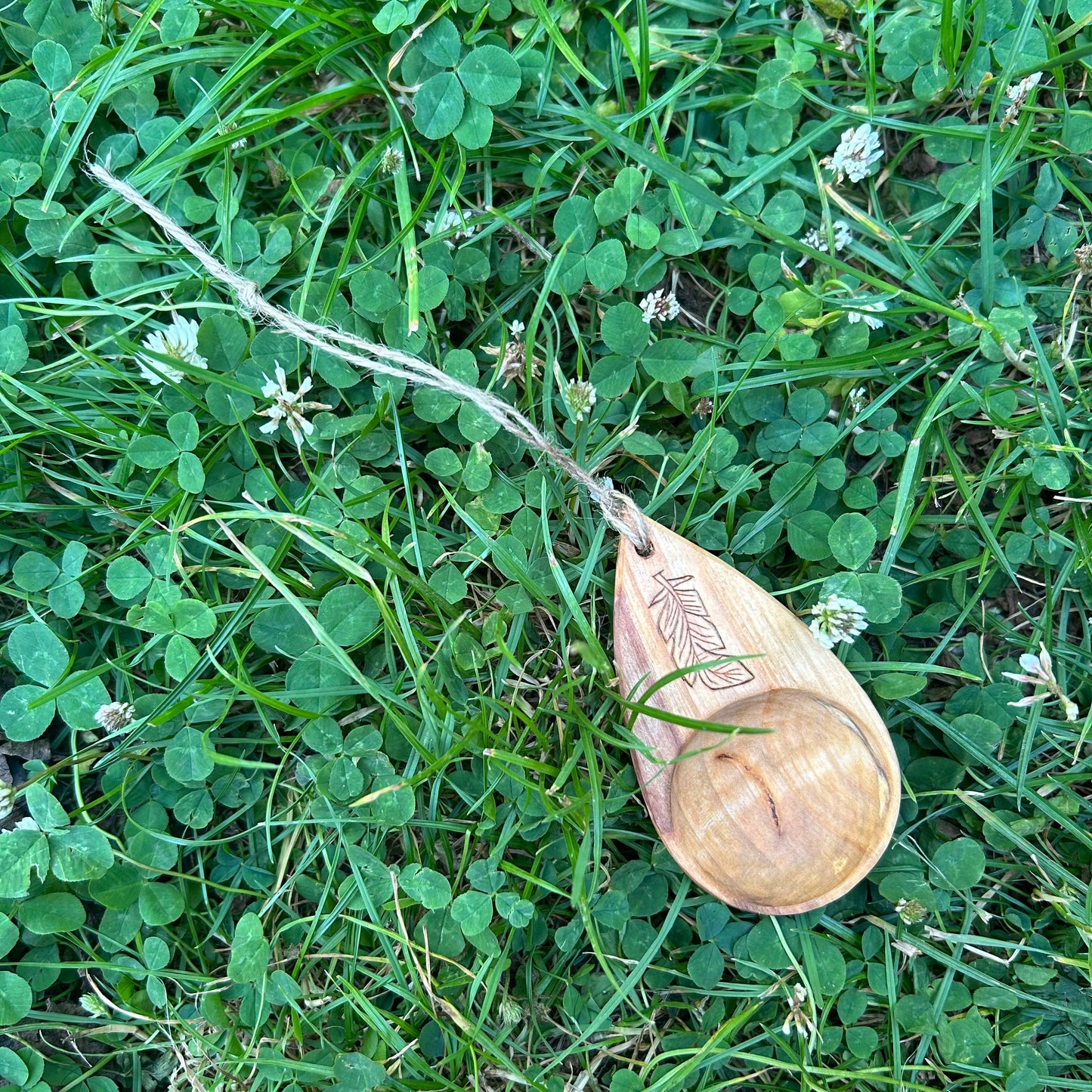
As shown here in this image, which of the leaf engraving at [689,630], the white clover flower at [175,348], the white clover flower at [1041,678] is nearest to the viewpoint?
the white clover flower at [1041,678]

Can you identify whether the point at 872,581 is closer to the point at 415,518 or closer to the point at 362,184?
the point at 415,518

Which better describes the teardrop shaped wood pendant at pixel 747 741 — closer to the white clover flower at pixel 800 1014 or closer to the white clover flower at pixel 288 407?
the white clover flower at pixel 800 1014

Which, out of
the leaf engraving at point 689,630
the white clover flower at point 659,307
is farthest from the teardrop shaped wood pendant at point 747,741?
the white clover flower at point 659,307

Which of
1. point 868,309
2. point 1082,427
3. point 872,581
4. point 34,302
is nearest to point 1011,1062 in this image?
point 872,581

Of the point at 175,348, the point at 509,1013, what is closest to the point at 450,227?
the point at 175,348

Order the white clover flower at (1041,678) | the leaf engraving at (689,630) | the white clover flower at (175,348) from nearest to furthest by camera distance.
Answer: the white clover flower at (1041,678), the leaf engraving at (689,630), the white clover flower at (175,348)

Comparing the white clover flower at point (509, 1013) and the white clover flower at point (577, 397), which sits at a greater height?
the white clover flower at point (577, 397)

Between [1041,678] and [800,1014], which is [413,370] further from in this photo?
[800,1014]

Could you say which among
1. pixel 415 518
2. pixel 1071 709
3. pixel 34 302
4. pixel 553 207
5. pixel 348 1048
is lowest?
pixel 348 1048
